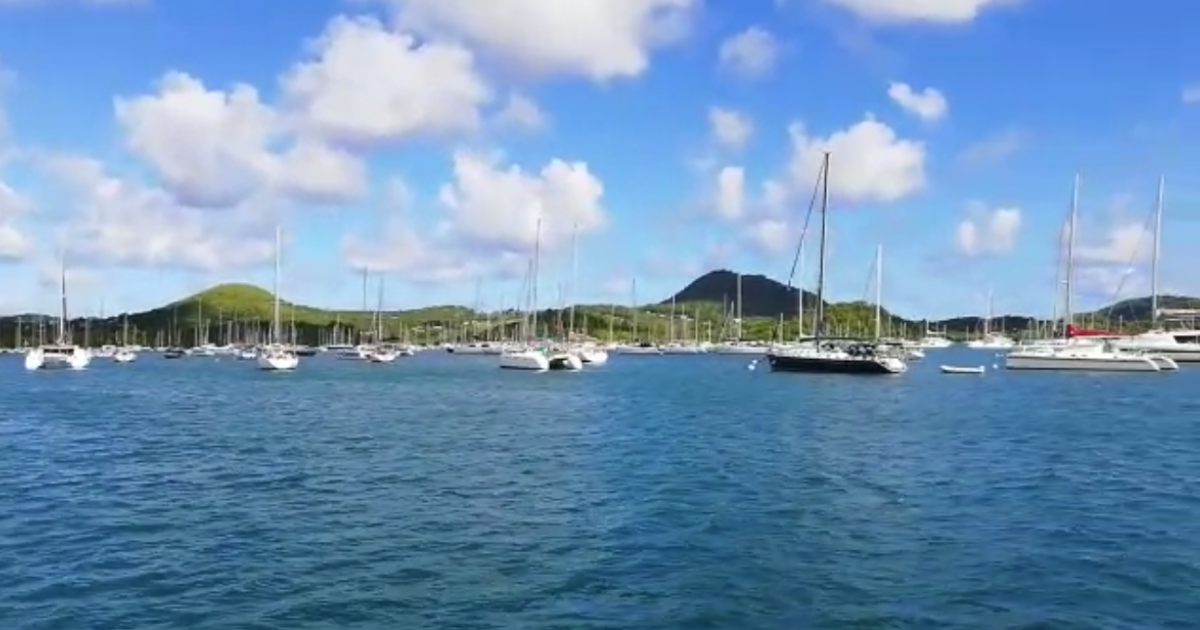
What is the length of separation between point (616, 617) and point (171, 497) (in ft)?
68.7

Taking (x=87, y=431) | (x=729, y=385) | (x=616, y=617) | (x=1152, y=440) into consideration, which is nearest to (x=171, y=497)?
(x=616, y=617)

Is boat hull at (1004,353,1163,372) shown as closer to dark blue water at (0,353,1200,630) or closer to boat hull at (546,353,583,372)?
boat hull at (546,353,583,372)

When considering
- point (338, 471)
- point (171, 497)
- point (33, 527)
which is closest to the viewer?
point (33, 527)

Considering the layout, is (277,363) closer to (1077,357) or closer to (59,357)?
(59,357)

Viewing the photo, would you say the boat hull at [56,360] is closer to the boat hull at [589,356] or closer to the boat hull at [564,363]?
the boat hull at [564,363]

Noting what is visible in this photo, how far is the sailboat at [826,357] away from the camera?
124562mm

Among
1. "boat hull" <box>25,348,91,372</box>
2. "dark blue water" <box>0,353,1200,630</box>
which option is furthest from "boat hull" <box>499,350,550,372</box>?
"dark blue water" <box>0,353,1200,630</box>

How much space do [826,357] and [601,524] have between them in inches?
3859

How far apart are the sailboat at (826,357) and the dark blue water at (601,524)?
2242 inches

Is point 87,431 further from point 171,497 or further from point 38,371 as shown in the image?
point 38,371

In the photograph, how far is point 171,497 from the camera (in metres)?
36.0

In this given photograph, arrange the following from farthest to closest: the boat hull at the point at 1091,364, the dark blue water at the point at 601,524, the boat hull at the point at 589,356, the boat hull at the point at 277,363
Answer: the boat hull at the point at 589,356 → the boat hull at the point at 277,363 → the boat hull at the point at 1091,364 → the dark blue water at the point at 601,524

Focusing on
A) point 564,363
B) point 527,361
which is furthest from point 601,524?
point 527,361

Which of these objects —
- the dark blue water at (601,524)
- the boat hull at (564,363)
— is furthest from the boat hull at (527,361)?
the dark blue water at (601,524)
